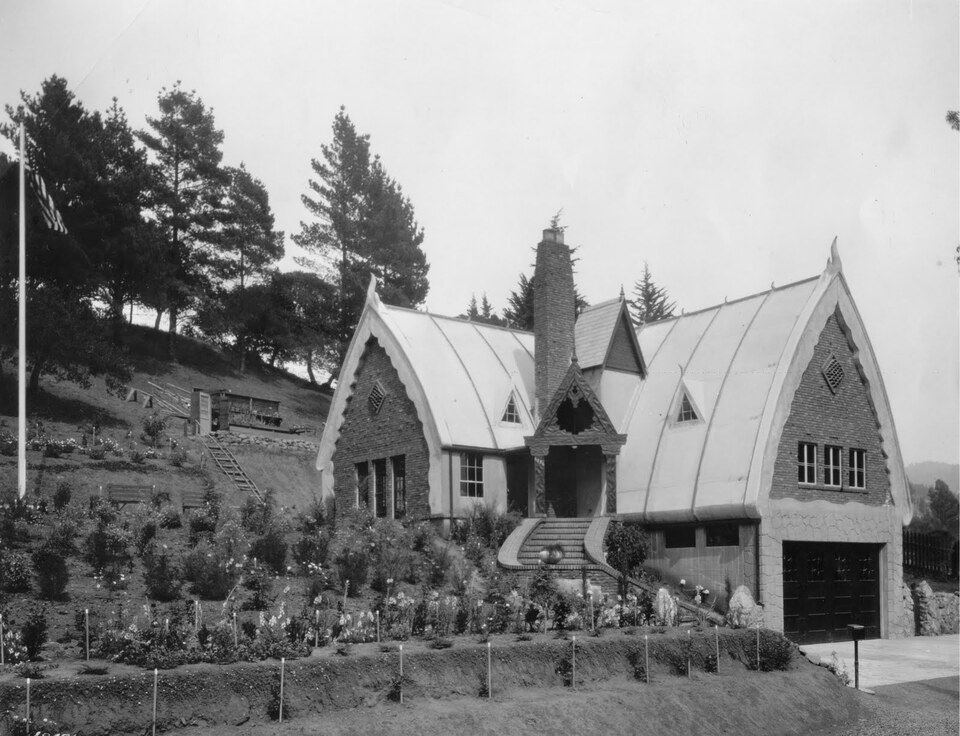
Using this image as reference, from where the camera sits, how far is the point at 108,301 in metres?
46.8

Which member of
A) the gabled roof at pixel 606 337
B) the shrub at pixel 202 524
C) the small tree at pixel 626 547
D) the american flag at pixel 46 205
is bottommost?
the small tree at pixel 626 547

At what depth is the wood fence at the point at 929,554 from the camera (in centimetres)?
2855

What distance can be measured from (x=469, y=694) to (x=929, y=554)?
20.0m

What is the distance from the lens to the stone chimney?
2688 cm

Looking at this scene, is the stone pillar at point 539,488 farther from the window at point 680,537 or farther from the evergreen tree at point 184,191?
the evergreen tree at point 184,191

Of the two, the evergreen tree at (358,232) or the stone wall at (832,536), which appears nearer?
the stone wall at (832,536)

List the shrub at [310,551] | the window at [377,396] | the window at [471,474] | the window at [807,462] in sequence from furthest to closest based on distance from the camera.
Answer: the window at [377,396] → the window at [471,474] → the window at [807,462] → the shrub at [310,551]

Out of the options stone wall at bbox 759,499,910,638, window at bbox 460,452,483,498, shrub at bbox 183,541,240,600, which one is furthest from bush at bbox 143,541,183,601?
stone wall at bbox 759,499,910,638

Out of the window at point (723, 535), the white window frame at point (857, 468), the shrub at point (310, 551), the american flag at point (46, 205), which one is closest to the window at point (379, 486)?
the window at point (723, 535)

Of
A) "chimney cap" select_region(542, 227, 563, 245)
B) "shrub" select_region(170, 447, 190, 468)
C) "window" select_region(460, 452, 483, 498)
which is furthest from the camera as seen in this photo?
"shrub" select_region(170, 447, 190, 468)

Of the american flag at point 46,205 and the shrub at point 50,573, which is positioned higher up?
the american flag at point 46,205

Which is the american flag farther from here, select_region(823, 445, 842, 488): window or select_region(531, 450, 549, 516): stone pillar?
select_region(823, 445, 842, 488): window

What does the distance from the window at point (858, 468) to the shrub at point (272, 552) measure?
14.3 metres

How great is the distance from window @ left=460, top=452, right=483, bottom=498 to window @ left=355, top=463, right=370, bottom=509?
3609mm
